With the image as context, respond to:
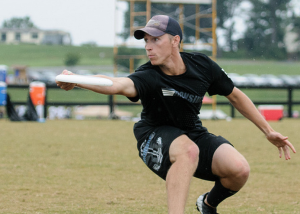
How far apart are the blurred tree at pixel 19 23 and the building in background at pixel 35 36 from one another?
2.94 meters

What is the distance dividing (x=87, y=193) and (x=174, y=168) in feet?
6.80

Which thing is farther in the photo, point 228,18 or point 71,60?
point 228,18

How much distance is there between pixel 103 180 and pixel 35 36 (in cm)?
7586

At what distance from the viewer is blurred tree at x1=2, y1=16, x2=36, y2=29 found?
84.6 metres

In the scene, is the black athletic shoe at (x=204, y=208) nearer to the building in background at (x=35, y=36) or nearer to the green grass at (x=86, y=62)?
the green grass at (x=86, y=62)

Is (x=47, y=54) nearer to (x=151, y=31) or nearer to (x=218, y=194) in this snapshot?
(x=218, y=194)

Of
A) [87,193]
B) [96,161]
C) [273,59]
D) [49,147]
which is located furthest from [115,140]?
[273,59]

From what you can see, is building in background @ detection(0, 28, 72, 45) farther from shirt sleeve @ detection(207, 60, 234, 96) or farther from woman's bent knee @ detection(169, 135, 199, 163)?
woman's bent knee @ detection(169, 135, 199, 163)

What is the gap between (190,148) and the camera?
3.52 meters

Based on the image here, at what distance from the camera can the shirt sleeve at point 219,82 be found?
4.04m

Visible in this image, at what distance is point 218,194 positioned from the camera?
4129mm

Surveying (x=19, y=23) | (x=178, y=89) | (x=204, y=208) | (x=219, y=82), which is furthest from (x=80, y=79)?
(x=19, y=23)

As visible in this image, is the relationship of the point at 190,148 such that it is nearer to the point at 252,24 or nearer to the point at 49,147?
the point at 49,147

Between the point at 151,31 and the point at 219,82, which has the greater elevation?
the point at 151,31
